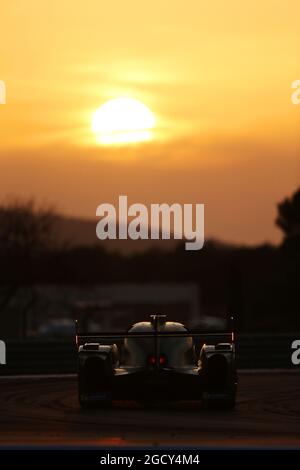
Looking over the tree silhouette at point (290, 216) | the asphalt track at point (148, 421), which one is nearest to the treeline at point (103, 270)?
the tree silhouette at point (290, 216)

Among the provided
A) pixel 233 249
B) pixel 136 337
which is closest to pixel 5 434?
pixel 136 337

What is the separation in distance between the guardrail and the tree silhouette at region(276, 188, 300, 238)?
169 feet

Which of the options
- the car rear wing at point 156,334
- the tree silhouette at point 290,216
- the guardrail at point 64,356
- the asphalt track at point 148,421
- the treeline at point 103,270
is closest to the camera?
the asphalt track at point 148,421

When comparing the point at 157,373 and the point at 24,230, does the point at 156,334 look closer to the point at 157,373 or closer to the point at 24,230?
the point at 157,373

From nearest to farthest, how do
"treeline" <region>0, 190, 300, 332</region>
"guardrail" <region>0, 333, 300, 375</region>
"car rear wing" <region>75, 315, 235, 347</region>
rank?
1. "car rear wing" <region>75, 315, 235, 347</region>
2. "guardrail" <region>0, 333, 300, 375</region>
3. "treeline" <region>0, 190, 300, 332</region>

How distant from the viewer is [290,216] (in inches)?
3278

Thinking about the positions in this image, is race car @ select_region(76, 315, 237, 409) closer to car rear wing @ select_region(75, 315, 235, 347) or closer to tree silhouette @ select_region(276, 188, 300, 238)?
car rear wing @ select_region(75, 315, 235, 347)

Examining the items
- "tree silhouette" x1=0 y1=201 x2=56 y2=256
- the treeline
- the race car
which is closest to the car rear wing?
the race car

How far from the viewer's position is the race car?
733 inches

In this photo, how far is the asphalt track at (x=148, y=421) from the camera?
14312 mm

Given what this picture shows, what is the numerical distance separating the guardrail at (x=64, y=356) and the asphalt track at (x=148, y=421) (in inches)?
212

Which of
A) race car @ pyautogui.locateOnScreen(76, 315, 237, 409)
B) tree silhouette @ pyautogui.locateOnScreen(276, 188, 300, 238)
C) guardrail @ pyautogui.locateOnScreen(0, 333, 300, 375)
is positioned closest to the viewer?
race car @ pyautogui.locateOnScreen(76, 315, 237, 409)

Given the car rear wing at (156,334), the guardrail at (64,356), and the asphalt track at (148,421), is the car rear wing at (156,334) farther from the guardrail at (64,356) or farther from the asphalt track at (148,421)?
the guardrail at (64,356)
